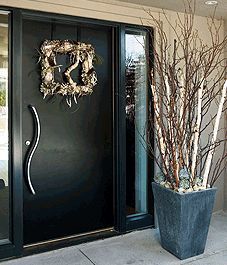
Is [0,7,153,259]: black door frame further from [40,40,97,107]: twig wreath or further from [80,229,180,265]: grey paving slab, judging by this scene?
[40,40,97,107]: twig wreath

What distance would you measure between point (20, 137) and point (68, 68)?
32.8 inches

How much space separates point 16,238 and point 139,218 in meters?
1.34

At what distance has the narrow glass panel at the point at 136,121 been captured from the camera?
3527mm

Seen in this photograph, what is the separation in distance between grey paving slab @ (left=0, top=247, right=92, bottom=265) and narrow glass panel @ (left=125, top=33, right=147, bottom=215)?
824 mm

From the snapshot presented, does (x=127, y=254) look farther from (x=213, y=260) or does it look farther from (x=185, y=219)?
Answer: (x=213, y=260)

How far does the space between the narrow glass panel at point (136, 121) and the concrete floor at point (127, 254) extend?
42cm

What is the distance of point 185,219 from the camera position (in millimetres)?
→ 2805

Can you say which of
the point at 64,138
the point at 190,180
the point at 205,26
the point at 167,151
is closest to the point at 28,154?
the point at 64,138

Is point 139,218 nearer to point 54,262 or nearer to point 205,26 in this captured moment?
point 54,262

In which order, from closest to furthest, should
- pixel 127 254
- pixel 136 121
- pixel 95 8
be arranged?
pixel 127 254, pixel 95 8, pixel 136 121

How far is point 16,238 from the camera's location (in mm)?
2891

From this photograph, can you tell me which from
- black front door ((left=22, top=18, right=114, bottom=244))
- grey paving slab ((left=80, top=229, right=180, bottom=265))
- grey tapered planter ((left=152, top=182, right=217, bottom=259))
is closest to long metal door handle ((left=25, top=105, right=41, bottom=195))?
black front door ((left=22, top=18, right=114, bottom=244))

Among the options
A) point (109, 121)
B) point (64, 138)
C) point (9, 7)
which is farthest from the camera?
point (109, 121)

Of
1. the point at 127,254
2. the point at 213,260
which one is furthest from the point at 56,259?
the point at 213,260
